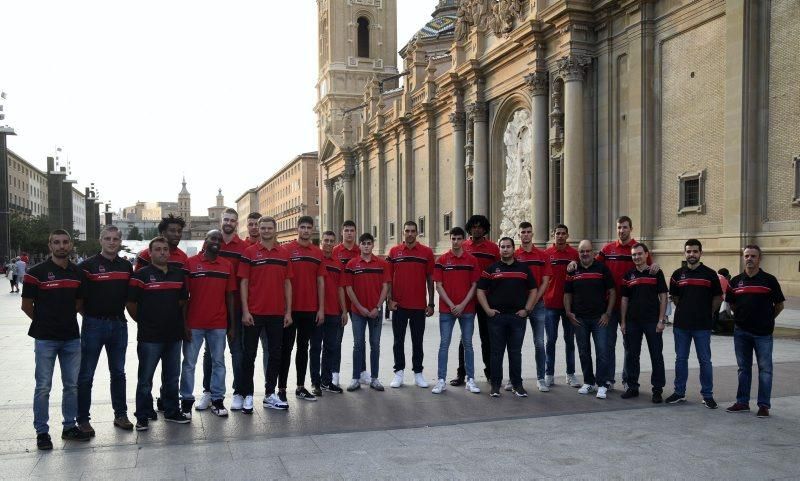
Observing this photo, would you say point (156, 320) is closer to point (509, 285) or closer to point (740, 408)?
point (509, 285)

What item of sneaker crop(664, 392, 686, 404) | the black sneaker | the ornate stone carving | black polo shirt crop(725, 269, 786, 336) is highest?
the ornate stone carving

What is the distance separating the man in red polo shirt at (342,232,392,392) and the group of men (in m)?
0.02

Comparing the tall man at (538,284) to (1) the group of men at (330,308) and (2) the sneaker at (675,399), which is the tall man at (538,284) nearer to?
(1) the group of men at (330,308)

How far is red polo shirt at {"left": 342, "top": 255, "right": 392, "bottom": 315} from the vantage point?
30.3 feet

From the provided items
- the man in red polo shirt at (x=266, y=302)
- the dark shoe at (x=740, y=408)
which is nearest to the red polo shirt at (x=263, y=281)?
the man in red polo shirt at (x=266, y=302)

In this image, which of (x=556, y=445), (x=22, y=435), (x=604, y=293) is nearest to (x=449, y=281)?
(x=604, y=293)

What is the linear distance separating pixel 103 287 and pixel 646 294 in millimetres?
5942

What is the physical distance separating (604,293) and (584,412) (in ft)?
5.41

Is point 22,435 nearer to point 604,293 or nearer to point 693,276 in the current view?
point 604,293

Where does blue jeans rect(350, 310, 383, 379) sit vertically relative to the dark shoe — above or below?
above

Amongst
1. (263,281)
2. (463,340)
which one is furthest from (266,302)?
(463,340)

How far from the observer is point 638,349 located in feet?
27.8

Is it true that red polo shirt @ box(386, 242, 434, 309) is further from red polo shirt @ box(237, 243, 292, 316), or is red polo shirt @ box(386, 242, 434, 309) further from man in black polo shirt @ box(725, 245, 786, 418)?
man in black polo shirt @ box(725, 245, 786, 418)

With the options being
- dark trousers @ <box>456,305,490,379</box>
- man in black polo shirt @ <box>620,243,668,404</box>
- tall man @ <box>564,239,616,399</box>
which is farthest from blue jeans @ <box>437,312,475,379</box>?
man in black polo shirt @ <box>620,243,668,404</box>
